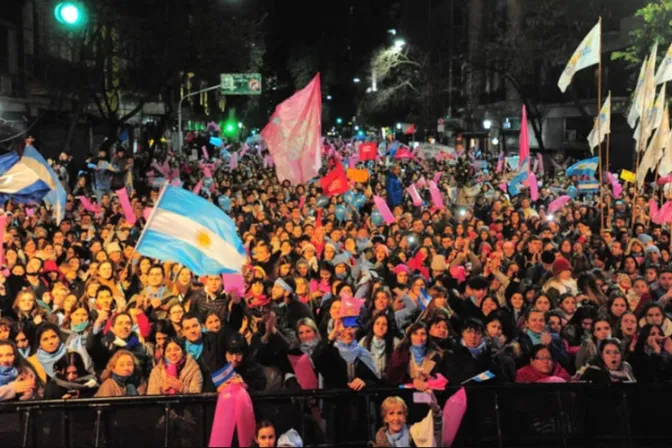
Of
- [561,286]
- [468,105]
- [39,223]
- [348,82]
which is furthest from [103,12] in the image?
[348,82]

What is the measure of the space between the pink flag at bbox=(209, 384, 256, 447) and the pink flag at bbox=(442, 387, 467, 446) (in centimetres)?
136

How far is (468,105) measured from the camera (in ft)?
192

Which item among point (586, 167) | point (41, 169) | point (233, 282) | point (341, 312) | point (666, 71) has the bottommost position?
point (341, 312)

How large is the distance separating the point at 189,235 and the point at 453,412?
2.66m

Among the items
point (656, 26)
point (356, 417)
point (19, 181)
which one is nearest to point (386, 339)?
point (356, 417)

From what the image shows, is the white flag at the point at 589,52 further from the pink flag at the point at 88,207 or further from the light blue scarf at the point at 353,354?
the pink flag at the point at 88,207

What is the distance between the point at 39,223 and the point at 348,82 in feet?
253

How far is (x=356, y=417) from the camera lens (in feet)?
18.3

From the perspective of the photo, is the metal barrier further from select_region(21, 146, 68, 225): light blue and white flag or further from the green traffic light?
select_region(21, 146, 68, 225): light blue and white flag

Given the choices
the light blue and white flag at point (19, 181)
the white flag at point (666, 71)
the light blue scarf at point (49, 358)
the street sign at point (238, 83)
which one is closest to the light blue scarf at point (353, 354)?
the light blue scarf at point (49, 358)

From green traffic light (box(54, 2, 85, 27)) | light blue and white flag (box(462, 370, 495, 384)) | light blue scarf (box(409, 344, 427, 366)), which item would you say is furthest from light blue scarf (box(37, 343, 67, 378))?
green traffic light (box(54, 2, 85, 27))

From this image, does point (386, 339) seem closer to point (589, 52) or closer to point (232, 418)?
point (232, 418)

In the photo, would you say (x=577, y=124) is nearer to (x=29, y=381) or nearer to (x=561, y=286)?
(x=561, y=286)

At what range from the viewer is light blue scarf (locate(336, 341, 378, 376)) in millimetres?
6145
